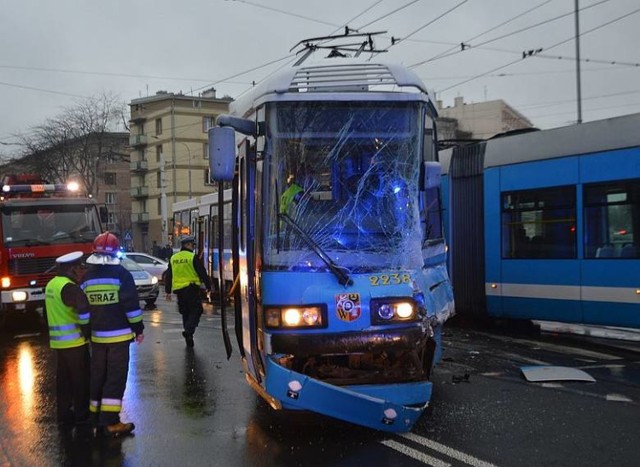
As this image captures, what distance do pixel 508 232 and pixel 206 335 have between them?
19.2 feet

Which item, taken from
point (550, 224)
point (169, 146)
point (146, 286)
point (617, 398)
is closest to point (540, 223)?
point (550, 224)

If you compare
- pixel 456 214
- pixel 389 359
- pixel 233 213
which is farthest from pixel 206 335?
pixel 389 359

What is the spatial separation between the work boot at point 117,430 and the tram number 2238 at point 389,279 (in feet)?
9.03

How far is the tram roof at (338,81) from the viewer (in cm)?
533

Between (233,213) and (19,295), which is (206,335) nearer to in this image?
(19,295)

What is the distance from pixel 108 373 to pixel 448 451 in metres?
3.15

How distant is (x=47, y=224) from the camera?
522 inches

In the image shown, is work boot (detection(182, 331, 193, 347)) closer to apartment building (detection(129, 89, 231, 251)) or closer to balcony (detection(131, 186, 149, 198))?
apartment building (detection(129, 89, 231, 251))

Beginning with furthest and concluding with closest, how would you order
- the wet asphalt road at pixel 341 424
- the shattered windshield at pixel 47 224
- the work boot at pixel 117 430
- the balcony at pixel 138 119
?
the balcony at pixel 138 119
the shattered windshield at pixel 47 224
the work boot at pixel 117 430
the wet asphalt road at pixel 341 424

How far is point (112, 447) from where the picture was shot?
18.0ft

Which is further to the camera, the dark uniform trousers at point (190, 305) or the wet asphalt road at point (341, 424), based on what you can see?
the dark uniform trousers at point (190, 305)

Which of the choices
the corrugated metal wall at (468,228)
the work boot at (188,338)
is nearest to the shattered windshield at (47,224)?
the work boot at (188,338)

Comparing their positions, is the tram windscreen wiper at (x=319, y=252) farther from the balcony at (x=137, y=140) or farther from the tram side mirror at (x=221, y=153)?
the balcony at (x=137, y=140)

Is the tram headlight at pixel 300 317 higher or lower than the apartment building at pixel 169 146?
lower
